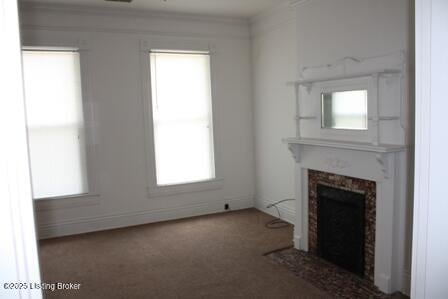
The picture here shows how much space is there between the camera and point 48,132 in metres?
4.51

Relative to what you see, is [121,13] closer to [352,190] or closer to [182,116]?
[182,116]

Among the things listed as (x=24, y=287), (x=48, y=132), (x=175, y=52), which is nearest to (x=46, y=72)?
(x=48, y=132)

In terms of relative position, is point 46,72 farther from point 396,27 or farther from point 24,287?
point 24,287

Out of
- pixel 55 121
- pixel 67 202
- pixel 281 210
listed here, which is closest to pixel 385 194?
pixel 281 210

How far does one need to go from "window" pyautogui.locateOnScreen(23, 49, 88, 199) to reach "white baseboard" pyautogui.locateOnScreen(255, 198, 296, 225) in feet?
8.23

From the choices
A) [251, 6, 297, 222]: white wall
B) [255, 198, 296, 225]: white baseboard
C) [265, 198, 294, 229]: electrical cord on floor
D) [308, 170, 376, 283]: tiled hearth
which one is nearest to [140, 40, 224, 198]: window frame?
[251, 6, 297, 222]: white wall

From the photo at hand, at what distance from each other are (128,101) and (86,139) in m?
0.71

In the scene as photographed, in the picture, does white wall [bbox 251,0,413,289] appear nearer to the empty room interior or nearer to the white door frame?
the empty room interior

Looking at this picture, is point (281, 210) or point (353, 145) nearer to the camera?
point (353, 145)

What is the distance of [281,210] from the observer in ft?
16.4

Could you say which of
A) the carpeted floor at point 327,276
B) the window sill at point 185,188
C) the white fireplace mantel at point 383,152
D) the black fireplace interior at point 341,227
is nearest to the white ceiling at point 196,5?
the white fireplace mantel at point 383,152

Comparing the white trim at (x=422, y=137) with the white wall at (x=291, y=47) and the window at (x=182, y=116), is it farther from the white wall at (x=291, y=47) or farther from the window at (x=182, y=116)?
the window at (x=182, y=116)

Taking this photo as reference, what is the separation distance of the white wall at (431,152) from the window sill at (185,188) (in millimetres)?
4209

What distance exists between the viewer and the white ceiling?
437 cm
